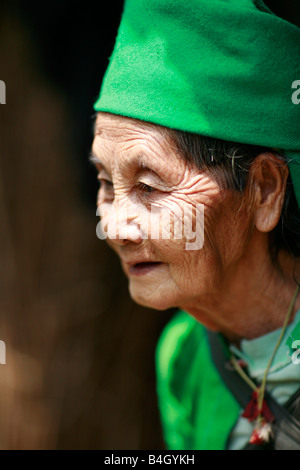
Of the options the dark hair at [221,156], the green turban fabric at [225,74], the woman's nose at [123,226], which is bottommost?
the woman's nose at [123,226]

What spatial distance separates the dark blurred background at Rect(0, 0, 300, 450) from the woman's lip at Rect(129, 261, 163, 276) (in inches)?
38.8

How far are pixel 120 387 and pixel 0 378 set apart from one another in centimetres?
55

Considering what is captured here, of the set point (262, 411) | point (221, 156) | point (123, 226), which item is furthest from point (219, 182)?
point (262, 411)

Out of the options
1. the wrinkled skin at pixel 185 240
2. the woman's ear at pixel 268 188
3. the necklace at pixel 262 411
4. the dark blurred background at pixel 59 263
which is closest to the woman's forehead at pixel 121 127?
the wrinkled skin at pixel 185 240

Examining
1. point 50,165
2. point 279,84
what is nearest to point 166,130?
point 279,84

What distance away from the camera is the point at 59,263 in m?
2.37

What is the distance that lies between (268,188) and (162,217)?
0.92 feet

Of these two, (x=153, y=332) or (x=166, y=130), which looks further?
(x=153, y=332)

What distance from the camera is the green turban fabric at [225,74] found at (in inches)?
47.1

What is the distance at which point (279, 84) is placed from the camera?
3.96 ft

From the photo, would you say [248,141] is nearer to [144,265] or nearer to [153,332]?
[144,265]

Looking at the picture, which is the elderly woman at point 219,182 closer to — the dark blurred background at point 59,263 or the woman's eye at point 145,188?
the woman's eye at point 145,188

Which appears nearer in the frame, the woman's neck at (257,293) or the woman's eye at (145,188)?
the woman's eye at (145,188)

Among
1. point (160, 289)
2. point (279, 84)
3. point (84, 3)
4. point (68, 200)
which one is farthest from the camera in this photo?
point (68, 200)
